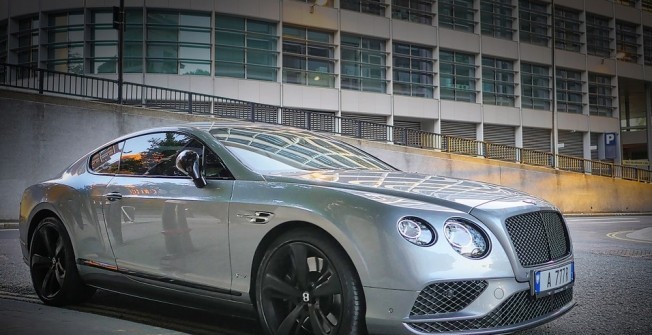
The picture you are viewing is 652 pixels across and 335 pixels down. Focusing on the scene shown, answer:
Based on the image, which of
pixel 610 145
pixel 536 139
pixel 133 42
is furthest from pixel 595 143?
pixel 133 42

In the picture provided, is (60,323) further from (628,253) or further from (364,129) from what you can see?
(364,129)

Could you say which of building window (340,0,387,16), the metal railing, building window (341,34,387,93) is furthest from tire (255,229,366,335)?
building window (340,0,387,16)

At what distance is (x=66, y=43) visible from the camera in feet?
93.8

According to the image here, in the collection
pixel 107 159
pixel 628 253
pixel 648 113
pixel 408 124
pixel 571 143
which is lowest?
pixel 628 253

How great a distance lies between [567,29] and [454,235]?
42.9 m

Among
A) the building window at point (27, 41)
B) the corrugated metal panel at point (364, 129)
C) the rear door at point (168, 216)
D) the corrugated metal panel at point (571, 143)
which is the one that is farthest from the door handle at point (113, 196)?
the corrugated metal panel at point (571, 143)

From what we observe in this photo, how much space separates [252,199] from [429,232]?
3.93 feet

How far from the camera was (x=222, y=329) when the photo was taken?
4.57 meters

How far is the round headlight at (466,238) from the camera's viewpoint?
3.39 metres

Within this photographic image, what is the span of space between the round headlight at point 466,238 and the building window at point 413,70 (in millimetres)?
31288

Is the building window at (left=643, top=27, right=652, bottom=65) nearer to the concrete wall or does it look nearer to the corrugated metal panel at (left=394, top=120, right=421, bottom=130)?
the corrugated metal panel at (left=394, top=120, right=421, bottom=130)

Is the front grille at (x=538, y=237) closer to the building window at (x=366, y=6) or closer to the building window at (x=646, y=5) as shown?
the building window at (x=366, y=6)

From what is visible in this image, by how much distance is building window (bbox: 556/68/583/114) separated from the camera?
4178 centimetres

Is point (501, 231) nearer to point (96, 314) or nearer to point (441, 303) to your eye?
point (441, 303)
